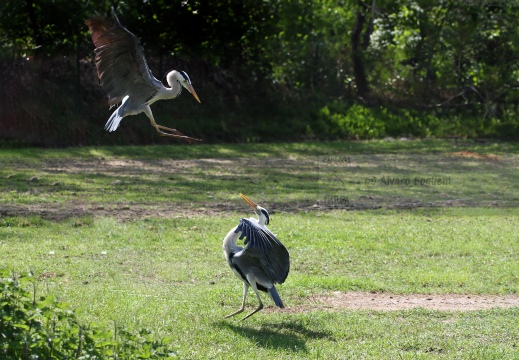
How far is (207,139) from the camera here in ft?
69.1

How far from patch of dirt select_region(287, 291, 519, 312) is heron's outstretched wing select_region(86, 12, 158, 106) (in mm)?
2489

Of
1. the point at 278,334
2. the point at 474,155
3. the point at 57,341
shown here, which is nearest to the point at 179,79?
the point at 278,334

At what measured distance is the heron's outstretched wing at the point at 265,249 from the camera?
7016 mm

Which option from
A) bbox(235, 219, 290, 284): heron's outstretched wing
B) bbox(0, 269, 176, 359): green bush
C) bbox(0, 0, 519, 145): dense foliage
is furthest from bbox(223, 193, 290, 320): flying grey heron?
bbox(0, 0, 519, 145): dense foliage

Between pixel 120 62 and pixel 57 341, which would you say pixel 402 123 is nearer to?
pixel 120 62

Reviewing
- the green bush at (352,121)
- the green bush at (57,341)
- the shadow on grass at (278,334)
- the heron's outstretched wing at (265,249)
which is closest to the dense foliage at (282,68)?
the green bush at (352,121)

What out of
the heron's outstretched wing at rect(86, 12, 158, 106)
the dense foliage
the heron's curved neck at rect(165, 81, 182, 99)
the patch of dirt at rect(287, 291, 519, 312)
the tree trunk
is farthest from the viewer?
the tree trunk

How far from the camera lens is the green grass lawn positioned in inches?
280

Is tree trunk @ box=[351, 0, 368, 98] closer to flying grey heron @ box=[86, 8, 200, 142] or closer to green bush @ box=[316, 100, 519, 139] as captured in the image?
green bush @ box=[316, 100, 519, 139]

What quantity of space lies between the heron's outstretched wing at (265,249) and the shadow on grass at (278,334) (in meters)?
0.40

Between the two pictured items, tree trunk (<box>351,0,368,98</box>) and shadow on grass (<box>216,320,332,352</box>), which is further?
tree trunk (<box>351,0,368,98</box>)

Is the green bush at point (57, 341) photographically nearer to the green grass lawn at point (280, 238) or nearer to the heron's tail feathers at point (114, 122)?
the green grass lawn at point (280, 238)

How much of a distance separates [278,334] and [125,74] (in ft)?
7.94

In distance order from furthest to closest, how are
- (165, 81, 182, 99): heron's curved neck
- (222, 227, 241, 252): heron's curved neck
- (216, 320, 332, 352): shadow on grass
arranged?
(222, 227, 241, 252): heron's curved neck → (216, 320, 332, 352): shadow on grass → (165, 81, 182, 99): heron's curved neck
